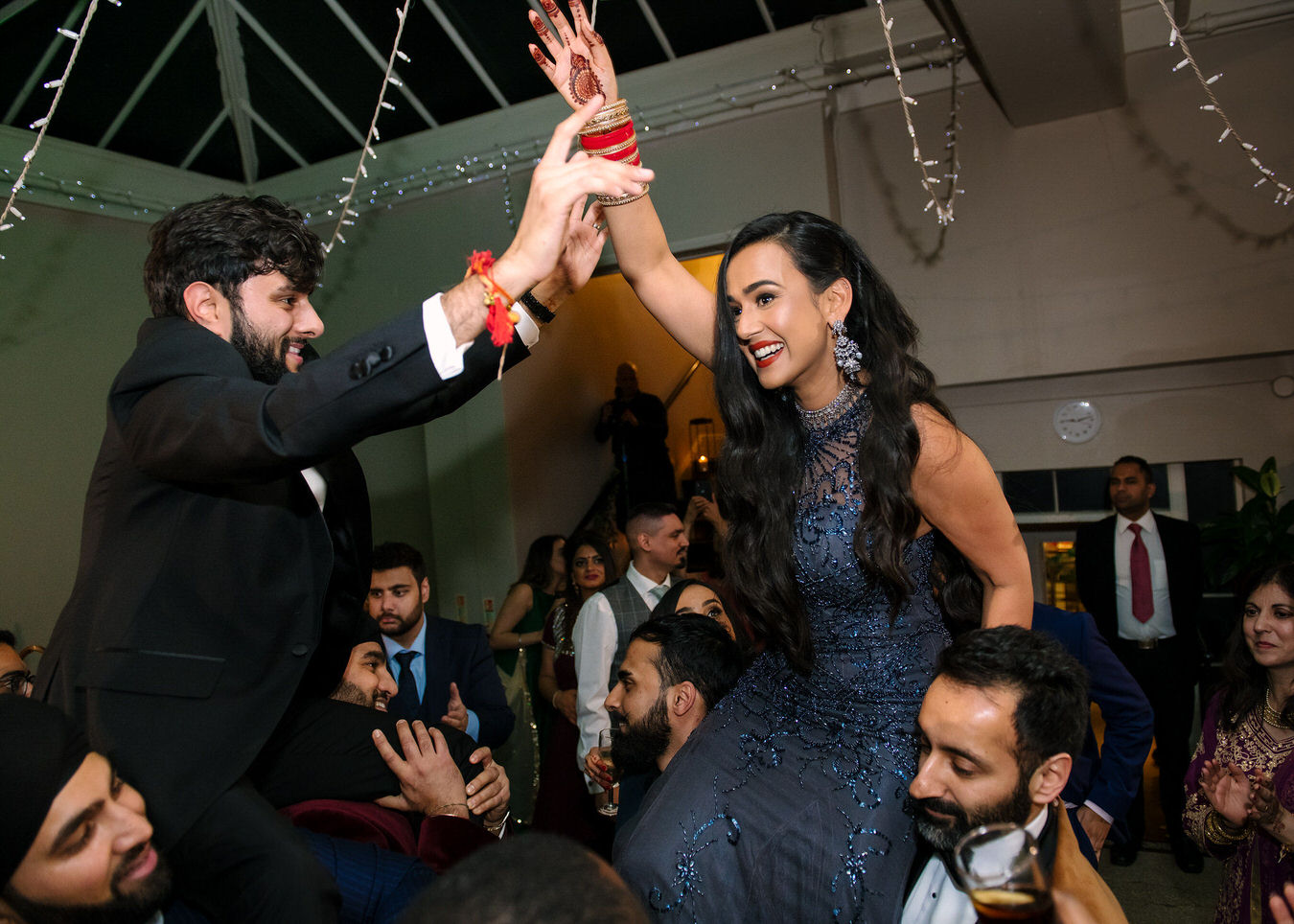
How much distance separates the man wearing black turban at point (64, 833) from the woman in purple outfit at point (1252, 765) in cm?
240

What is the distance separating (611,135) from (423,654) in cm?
264

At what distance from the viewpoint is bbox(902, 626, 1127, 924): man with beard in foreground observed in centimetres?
174

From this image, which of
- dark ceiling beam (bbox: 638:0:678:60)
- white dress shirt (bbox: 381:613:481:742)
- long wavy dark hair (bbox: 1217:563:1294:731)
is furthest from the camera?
dark ceiling beam (bbox: 638:0:678:60)

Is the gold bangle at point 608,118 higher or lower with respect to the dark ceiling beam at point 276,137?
lower

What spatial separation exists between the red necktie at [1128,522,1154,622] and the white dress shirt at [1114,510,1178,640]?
0.8 inches

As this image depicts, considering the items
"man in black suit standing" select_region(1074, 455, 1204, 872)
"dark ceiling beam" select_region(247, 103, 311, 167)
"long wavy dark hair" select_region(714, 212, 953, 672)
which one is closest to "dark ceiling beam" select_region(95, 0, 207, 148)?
"dark ceiling beam" select_region(247, 103, 311, 167)

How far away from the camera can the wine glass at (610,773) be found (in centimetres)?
286

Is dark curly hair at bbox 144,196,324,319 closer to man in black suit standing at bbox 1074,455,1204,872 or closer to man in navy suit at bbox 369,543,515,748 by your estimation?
man in navy suit at bbox 369,543,515,748

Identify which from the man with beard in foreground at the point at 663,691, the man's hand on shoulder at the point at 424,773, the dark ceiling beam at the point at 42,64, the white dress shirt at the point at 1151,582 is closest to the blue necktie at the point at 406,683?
the man with beard in foreground at the point at 663,691

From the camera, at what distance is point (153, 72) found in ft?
20.3

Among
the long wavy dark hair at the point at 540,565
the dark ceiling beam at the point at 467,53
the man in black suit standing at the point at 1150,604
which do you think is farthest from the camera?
the long wavy dark hair at the point at 540,565

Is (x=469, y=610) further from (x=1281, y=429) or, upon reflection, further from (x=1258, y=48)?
(x=1258, y=48)

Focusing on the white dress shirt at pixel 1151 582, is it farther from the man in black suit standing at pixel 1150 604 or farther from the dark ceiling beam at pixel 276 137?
the dark ceiling beam at pixel 276 137

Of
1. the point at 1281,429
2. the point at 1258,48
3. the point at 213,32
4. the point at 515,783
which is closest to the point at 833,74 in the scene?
the point at 1258,48
